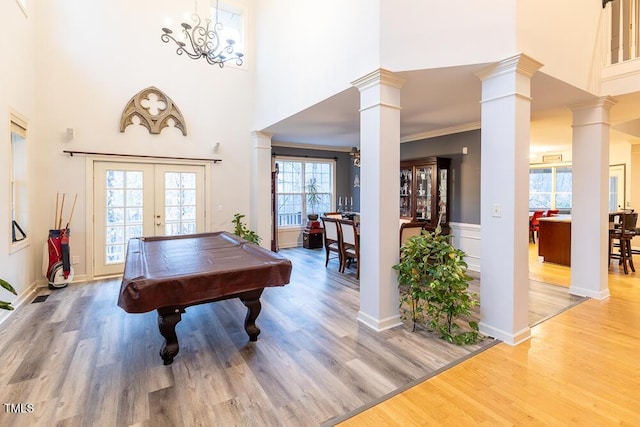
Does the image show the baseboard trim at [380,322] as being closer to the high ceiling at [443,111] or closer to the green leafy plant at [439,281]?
the green leafy plant at [439,281]

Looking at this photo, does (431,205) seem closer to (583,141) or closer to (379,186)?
(583,141)

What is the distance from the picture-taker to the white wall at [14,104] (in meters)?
3.37

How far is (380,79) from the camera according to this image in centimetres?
300

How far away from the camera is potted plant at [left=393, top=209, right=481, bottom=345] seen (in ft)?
9.40

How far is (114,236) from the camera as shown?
5203 mm

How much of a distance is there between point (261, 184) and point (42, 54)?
12.4 feet

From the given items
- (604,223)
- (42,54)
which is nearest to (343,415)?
(604,223)

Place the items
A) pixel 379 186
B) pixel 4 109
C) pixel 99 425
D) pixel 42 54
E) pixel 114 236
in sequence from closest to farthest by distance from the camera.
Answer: pixel 99 425
pixel 379 186
pixel 4 109
pixel 42 54
pixel 114 236

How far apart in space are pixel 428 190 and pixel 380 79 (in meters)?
3.36

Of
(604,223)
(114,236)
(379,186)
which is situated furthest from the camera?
(114,236)

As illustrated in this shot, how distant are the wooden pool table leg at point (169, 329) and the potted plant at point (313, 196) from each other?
18.3 feet

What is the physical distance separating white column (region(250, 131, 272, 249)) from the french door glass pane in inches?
78.6

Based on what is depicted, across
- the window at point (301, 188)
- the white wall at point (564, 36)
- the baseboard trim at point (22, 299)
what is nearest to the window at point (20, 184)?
the baseboard trim at point (22, 299)

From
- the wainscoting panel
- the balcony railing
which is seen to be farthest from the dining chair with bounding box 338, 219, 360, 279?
the balcony railing
